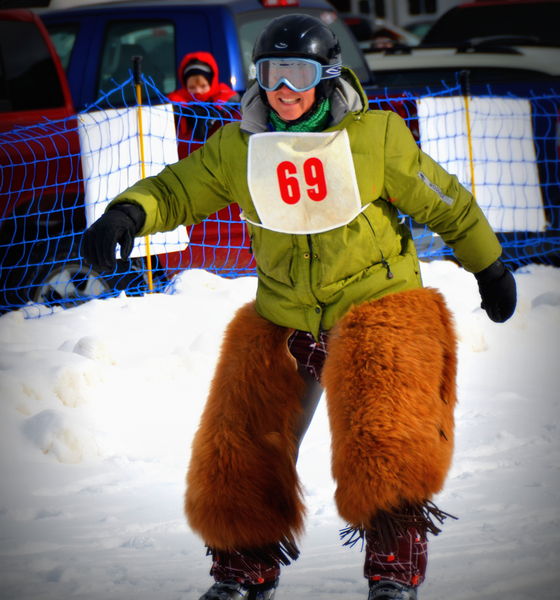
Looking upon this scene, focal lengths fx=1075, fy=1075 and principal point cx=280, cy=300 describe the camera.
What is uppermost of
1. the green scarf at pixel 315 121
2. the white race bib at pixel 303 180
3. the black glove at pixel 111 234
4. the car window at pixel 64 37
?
the green scarf at pixel 315 121

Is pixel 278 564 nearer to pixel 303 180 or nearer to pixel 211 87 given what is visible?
pixel 303 180

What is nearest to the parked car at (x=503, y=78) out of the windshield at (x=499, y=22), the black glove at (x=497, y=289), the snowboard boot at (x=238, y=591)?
the windshield at (x=499, y=22)

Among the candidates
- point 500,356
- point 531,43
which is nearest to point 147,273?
point 500,356

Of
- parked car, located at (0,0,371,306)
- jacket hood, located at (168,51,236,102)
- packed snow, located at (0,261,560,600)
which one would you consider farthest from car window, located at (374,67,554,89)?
packed snow, located at (0,261,560,600)

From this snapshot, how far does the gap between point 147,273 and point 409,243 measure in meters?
3.76

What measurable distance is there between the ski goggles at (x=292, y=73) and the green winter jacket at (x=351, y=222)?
8 cm

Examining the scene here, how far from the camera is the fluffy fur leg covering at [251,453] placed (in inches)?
115

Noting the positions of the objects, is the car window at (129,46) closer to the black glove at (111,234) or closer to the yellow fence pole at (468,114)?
the yellow fence pole at (468,114)

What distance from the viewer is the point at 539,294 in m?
6.46

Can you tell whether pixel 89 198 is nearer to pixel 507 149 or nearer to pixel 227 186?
pixel 507 149

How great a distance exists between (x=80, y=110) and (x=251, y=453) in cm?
403

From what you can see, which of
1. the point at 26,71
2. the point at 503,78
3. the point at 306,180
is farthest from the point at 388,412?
the point at 503,78

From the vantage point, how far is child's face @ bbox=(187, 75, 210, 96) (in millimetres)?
6398

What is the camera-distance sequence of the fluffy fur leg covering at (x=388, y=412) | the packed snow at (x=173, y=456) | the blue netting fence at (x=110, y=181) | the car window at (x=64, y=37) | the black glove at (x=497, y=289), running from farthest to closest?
the car window at (x=64, y=37), the blue netting fence at (x=110, y=181), the packed snow at (x=173, y=456), the black glove at (x=497, y=289), the fluffy fur leg covering at (x=388, y=412)
